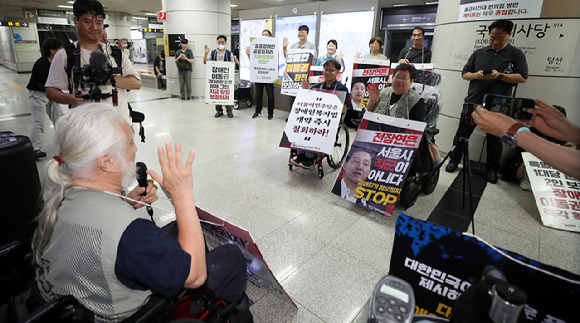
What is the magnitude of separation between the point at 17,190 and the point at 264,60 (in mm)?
5355

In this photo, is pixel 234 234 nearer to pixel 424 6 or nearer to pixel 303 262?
pixel 303 262

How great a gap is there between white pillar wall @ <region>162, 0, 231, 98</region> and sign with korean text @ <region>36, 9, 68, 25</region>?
14.6 meters

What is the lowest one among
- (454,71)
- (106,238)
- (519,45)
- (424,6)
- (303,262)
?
(303,262)

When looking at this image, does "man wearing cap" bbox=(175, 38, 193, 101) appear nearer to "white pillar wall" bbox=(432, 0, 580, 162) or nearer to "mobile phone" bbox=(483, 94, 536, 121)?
"white pillar wall" bbox=(432, 0, 580, 162)

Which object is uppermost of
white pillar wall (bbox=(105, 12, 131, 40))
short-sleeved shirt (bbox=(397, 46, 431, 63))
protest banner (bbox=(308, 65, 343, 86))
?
white pillar wall (bbox=(105, 12, 131, 40))

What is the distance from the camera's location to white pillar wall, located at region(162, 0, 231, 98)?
835cm

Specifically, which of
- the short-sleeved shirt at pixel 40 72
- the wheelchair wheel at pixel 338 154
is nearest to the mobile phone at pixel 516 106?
the wheelchair wheel at pixel 338 154

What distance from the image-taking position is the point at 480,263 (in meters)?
1.22

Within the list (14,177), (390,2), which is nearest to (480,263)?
(14,177)

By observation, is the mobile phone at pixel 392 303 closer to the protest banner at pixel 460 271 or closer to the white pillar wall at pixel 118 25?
the protest banner at pixel 460 271

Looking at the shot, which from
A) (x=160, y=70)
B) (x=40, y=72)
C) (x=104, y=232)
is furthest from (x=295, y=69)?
(x=160, y=70)

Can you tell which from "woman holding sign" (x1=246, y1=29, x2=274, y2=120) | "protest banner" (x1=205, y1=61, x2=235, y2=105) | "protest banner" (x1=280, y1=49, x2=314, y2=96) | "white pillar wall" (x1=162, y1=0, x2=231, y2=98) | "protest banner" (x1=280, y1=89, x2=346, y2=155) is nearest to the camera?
"protest banner" (x1=280, y1=89, x2=346, y2=155)

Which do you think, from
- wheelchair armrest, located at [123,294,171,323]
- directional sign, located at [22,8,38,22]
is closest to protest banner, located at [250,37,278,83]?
wheelchair armrest, located at [123,294,171,323]

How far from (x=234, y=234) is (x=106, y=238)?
0.58m
